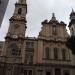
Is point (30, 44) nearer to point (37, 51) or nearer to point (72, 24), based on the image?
point (37, 51)

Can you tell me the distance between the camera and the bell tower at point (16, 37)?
2422 cm

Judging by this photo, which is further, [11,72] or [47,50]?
[47,50]

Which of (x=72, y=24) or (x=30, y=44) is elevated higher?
(x=72, y=24)

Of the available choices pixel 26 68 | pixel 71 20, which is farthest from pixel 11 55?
pixel 71 20

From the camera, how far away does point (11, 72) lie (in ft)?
75.7

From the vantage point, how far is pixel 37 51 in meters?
25.1

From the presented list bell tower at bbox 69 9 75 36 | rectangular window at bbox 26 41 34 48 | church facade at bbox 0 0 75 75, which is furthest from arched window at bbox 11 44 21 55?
bell tower at bbox 69 9 75 36

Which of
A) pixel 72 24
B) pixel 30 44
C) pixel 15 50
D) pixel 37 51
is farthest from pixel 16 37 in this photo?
pixel 72 24

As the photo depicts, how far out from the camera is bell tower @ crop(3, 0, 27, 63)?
24.2 metres

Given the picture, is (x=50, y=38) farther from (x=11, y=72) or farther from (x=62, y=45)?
(x=11, y=72)

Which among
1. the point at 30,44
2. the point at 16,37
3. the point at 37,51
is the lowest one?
the point at 37,51

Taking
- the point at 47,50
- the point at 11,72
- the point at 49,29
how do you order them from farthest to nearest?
the point at 49,29 < the point at 47,50 < the point at 11,72

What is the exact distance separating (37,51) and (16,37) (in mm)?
3720

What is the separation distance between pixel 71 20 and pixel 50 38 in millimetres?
5318
